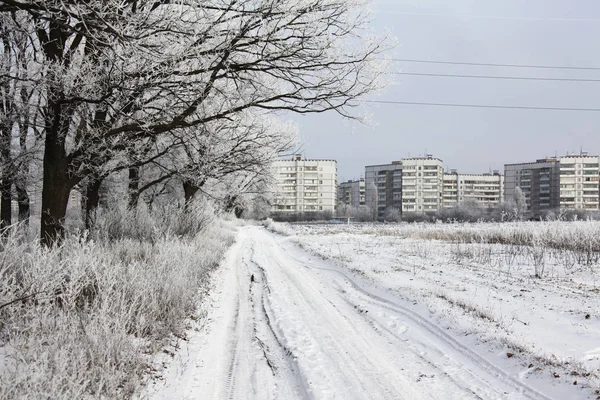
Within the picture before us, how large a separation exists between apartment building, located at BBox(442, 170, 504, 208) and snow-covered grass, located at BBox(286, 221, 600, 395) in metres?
121

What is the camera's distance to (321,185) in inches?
4985

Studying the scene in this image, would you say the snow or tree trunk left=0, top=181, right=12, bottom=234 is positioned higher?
tree trunk left=0, top=181, right=12, bottom=234

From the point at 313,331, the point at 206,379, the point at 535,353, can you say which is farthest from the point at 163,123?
the point at 535,353

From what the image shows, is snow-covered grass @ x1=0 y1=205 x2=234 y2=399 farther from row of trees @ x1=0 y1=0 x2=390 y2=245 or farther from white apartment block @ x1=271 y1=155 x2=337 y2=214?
white apartment block @ x1=271 y1=155 x2=337 y2=214

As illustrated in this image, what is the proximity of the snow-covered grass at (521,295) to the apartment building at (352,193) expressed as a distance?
458 ft

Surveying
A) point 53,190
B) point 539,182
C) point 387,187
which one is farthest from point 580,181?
point 53,190

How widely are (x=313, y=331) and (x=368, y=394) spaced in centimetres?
213

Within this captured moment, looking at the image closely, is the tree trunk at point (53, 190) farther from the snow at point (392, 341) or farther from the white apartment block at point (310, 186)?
the white apartment block at point (310, 186)

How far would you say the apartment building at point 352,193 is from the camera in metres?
160

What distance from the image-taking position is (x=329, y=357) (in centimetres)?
483

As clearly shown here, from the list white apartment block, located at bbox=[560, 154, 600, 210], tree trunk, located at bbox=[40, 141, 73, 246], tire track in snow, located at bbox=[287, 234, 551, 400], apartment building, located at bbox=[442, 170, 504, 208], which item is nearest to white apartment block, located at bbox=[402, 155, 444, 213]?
apartment building, located at bbox=[442, 170, 504, 208]

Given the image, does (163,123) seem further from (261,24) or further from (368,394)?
(368,394)

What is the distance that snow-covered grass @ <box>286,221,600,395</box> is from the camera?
4879 millimetres

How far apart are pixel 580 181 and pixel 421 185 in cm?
3920
